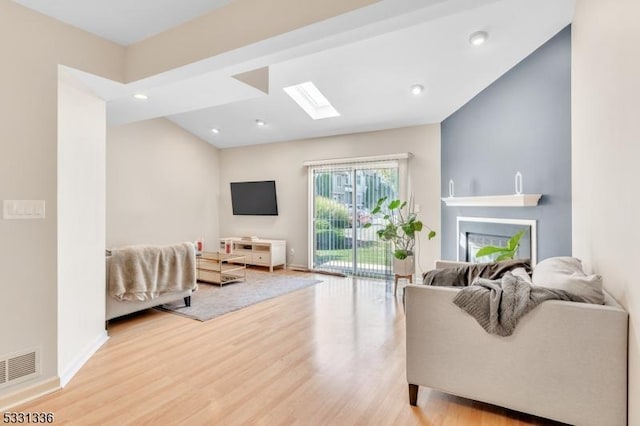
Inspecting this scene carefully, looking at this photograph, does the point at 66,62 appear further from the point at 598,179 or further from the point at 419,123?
the point at 419,123

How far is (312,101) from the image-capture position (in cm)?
516

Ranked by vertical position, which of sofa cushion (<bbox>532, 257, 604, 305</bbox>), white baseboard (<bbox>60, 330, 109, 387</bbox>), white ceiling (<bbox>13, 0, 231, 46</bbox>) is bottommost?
white baseboard (<bbox>60, 330, 109, 387</bbox>)

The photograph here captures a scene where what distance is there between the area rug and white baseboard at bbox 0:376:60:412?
1.41 metres

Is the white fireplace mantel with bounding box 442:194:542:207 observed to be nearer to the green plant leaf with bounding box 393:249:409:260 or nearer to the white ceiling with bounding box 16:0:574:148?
the green plant leaf with bounding box 393:249:409:260

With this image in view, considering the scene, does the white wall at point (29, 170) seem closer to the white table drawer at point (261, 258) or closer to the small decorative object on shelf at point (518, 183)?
the small decorative object on shelf at point (518, 183)

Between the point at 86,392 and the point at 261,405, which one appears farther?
the point at 86,392

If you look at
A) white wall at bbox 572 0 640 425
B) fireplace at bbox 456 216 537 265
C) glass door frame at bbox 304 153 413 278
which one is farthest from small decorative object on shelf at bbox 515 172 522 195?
glass door frame at bbox 304 153 413 278

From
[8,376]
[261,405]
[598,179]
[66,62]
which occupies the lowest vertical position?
[261,405]

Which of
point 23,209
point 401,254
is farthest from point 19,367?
point 401,254

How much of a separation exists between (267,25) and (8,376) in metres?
2.61

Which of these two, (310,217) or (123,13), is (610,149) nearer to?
(123,13)

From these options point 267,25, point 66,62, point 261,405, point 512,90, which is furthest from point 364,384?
point 512,90

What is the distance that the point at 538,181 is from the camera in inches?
126

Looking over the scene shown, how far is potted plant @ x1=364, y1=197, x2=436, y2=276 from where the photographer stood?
439cm
